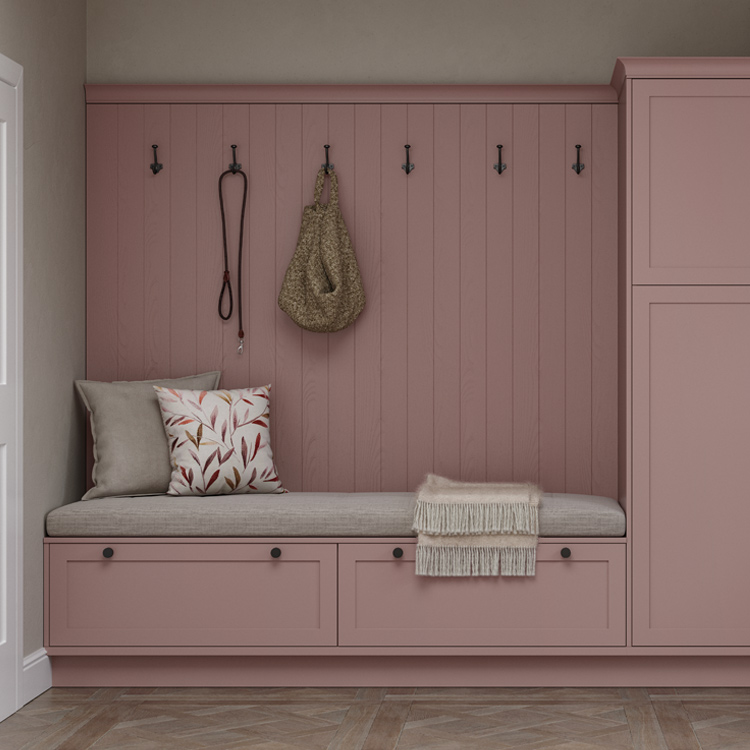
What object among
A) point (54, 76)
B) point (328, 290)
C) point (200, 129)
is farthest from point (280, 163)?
point (54, 76)

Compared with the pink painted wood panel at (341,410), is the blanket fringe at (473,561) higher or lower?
lower

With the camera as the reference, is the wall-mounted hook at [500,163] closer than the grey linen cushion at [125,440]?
No

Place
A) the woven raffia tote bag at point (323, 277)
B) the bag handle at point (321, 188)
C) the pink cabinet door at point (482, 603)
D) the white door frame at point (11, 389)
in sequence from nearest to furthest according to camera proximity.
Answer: the white door frame at point (11, 389) → the pink cabinet door at point (482, 603) → the woven raffia tote bag at point (323, 277) → the bag handle at point (321, 188)

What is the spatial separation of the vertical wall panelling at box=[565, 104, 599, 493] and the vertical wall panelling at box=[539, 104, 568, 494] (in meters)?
0.02

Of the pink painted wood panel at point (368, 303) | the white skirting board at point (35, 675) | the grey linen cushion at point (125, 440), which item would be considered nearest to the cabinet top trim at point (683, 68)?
the pink painted wood panel at point (368, 303)

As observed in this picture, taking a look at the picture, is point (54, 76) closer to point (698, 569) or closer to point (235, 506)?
point (235, 506)

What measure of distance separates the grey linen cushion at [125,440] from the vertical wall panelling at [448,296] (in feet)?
3.63

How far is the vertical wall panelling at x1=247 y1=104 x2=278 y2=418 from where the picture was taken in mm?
3531

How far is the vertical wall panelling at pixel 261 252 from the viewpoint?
3531 millimetres

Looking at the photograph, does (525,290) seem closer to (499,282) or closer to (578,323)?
(499,282)

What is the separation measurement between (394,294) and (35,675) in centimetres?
193

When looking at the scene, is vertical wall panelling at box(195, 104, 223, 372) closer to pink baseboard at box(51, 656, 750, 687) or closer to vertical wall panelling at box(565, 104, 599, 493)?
pink baseboard at box(51, 656, 750, 687)

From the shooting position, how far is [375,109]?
3.52 metres

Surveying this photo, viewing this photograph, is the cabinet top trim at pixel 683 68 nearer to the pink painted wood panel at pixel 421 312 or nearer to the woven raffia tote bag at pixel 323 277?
the pink painted wood panel at pixel 421 312
